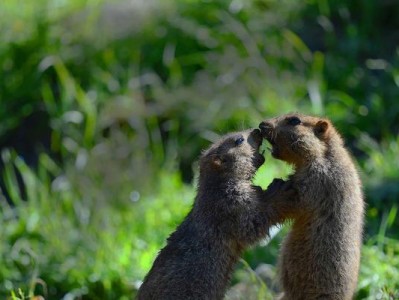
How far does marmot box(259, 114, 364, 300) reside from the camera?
5.98 meters

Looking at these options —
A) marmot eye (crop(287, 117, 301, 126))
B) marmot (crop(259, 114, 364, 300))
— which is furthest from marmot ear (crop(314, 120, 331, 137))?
marmot eye (crop(287, 117, 301, 126))

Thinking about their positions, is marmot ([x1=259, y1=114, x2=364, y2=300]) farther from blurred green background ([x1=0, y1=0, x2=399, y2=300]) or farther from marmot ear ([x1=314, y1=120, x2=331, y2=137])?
blurred green background ([x1=0, y1=0, x2=399, y2=300])

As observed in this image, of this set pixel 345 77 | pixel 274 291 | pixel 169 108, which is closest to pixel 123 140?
pixel 169 108

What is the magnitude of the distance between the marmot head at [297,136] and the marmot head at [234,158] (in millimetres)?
90

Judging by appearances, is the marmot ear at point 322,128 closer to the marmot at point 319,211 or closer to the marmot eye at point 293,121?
the marmot at point 319,211

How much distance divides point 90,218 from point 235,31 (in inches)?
104

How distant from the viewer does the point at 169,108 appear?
10195 mm

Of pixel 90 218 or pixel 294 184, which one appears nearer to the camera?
pixel 294 184

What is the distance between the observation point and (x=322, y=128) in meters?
6.14

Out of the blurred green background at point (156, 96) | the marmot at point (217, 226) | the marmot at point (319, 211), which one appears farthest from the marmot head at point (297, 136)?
the blurred green background at point (156, 96)

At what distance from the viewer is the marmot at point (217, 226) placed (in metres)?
5.71

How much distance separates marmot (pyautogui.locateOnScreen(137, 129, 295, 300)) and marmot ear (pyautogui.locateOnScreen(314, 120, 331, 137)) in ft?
1.08

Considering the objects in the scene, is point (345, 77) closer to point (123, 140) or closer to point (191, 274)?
point (123, 140)

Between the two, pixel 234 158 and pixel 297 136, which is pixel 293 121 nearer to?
pixel 297 136
